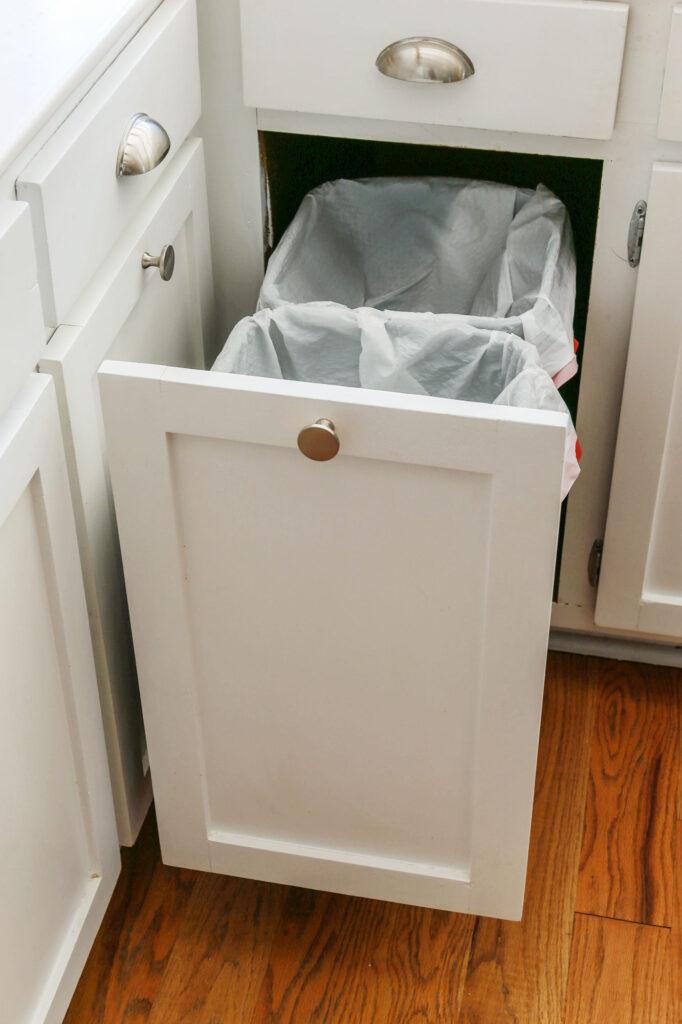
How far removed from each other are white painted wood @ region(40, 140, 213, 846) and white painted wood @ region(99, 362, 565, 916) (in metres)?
0.04

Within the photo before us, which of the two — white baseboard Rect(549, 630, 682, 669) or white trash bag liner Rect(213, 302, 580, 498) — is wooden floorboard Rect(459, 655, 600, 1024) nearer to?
white baseboard Rect(549, 630, 682, 669)

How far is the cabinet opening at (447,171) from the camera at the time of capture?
1179mm

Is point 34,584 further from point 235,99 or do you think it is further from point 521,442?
point 235,99

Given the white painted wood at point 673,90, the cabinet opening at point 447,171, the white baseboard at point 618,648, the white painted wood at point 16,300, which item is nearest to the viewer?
the white painted wood at point 16,300

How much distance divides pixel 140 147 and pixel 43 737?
40 centimetres

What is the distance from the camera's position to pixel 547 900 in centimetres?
109

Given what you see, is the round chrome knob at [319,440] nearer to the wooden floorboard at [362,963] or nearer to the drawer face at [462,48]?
the drawer face at [462,48]

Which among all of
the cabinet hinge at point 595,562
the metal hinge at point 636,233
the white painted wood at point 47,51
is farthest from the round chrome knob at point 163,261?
the cabinet hinge at point 595,562

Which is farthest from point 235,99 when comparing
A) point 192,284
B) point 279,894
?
point 279,894

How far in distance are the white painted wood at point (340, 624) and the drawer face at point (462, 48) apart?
343 millimetres

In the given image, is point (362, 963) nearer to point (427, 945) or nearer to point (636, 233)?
point (427, 945)

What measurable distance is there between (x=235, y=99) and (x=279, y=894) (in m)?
0.67

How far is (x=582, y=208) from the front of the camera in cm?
122

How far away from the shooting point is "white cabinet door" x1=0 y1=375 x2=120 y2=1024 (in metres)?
0.75
